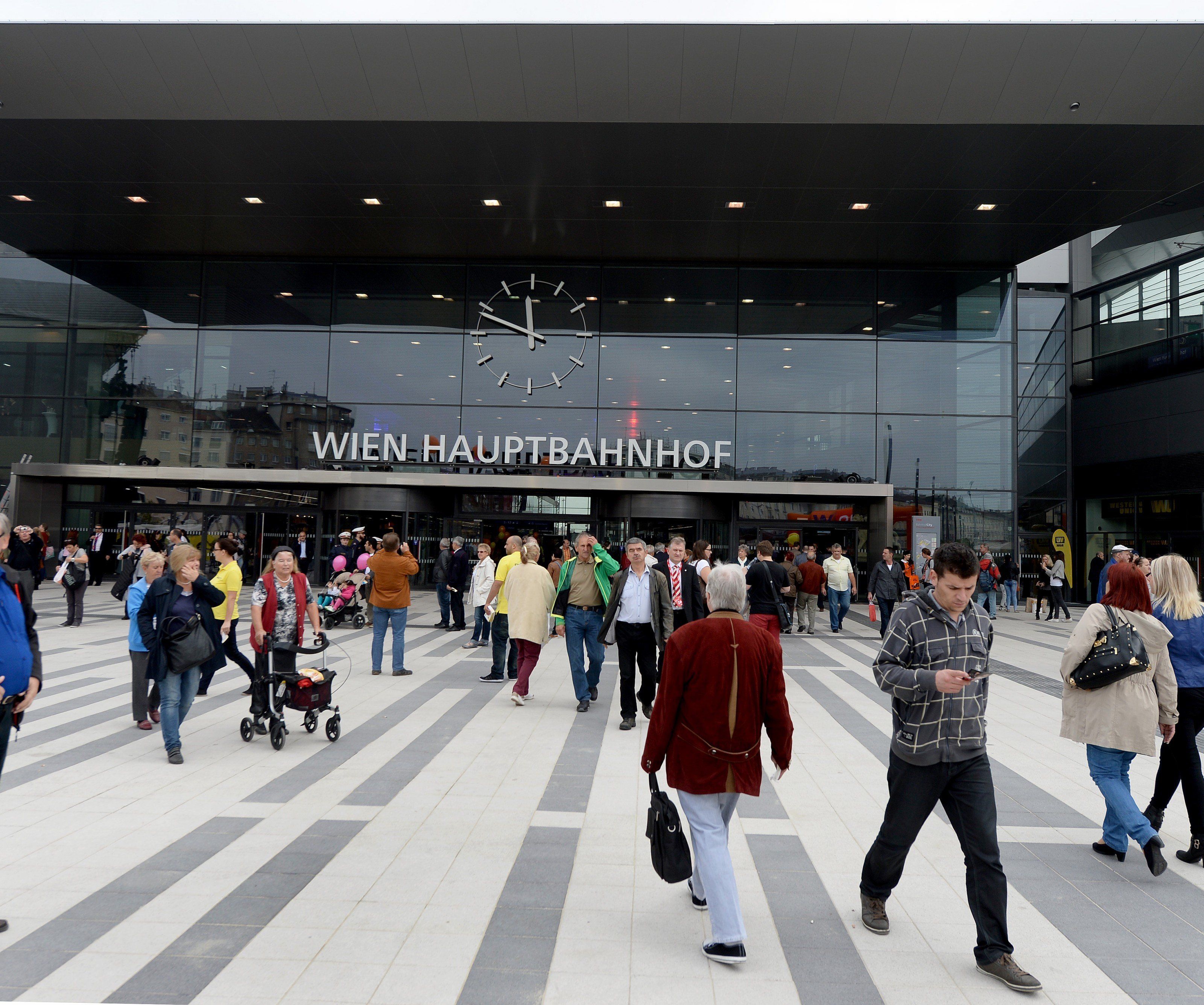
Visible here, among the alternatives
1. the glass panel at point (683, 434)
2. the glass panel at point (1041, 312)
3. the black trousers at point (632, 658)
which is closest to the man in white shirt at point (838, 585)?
the glass panel at point (683, 434)

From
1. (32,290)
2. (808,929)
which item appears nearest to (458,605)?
(808,929)

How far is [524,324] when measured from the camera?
24609 mm

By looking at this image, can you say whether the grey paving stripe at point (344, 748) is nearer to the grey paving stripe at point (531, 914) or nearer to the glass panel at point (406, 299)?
the grey paving stripe at point (531, 914)

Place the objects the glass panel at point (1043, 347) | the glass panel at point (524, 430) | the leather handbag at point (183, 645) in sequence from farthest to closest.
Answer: the glass panel at point (1043, 347), the glass panel at point (524, 430), the leather handbag at point (183, 645)

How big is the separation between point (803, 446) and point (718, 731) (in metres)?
21.3

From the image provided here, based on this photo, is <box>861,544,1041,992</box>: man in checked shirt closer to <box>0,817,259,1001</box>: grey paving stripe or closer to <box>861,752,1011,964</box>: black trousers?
<box>861,752,1011,964</box>: black trousers

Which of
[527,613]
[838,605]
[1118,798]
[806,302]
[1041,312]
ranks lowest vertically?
[838,605]

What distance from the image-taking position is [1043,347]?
26.8 meters

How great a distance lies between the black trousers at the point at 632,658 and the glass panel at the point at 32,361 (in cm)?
2398

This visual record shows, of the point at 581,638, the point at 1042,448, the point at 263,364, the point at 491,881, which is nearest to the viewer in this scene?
the point at 491,881

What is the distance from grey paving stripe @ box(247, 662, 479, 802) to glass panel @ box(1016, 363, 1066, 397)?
23081 mm

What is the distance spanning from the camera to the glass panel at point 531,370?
2441 centimetres

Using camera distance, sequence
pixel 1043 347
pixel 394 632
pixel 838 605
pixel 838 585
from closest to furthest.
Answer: pixel 394 632
pixel 838 585
pixel 838 605
pixel 1043 347

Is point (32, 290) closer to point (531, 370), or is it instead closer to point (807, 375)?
point (531, 370)
